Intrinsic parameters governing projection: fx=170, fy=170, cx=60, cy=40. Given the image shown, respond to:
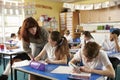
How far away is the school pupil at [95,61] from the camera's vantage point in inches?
66.0

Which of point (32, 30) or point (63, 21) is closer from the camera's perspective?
point (32, 30)

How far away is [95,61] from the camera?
1853 mm

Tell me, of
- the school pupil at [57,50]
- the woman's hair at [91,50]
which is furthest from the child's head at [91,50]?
the school pupil at [57,50]

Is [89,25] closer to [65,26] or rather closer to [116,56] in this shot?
[65,26]

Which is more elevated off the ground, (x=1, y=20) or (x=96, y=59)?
(x=1, y=20)

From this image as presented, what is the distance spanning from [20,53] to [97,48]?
2281 millimetres

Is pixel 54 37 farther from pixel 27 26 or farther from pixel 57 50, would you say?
pixel 27 26

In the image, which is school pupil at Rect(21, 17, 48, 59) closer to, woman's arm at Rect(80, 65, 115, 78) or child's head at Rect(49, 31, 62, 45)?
child's head at Rect(49, 31, 62, 45)

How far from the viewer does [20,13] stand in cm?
668

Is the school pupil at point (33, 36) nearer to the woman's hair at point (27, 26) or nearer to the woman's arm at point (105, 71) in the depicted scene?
the woman's hair at point (27, 26)

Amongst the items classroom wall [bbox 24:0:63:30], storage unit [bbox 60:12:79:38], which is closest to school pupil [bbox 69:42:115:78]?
classroom wall [bbox 24:0:63:30]

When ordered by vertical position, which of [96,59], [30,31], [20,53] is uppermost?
[30,31]

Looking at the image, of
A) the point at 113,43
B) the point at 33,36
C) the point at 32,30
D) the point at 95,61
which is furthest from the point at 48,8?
the point at 95,61

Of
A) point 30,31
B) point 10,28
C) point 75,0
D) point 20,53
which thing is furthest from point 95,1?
point 30,31
